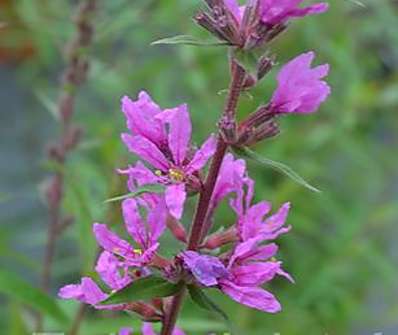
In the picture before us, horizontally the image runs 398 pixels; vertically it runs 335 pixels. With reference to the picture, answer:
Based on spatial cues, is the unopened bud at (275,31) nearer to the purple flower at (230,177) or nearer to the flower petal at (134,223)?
the purple flower at (230,177)

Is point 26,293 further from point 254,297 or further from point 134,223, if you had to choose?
point 254,297

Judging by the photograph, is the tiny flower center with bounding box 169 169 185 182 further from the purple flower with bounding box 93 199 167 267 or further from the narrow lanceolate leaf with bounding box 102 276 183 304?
the narrow lanceolate leaf with bounding box 102 276 183 304

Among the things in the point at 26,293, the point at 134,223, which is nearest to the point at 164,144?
the point at 134,223

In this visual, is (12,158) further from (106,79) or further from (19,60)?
(106,79)

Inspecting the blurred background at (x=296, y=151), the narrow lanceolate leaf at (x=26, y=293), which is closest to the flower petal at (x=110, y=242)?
the narrow lanceolate leaf at (x=26, y=293)

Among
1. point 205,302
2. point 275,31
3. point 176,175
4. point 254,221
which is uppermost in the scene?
point 275,31

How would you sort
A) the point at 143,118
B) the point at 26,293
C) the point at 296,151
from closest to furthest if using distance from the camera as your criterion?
the point at 143,118
the point at 26,293
the point at 296,151

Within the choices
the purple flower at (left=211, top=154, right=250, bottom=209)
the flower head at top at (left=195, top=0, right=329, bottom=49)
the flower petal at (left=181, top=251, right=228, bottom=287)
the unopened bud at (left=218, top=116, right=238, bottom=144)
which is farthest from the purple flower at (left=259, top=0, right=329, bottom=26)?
the flower petal at (left=181, top=251, right=228, bottom=287)
